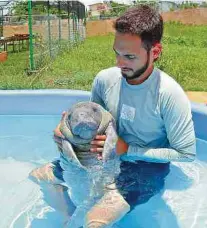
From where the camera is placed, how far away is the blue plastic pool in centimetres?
288

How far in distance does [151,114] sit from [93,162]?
42 cm

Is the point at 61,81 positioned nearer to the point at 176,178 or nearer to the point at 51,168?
the point at 176,178

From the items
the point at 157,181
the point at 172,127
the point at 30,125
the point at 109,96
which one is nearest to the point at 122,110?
the point at 109,96

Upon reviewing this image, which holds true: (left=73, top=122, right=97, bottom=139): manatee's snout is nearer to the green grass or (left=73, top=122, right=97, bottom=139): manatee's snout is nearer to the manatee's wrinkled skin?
the manatee's wrinkled skin

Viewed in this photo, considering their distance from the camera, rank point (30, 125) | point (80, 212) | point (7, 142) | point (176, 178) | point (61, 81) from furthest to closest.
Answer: point (61, 81), point (30, 125), point (7, 142), point (176, 178), point (80, 212)

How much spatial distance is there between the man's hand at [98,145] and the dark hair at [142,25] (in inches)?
20.0

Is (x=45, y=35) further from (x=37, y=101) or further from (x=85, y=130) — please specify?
(x=85, y=130)

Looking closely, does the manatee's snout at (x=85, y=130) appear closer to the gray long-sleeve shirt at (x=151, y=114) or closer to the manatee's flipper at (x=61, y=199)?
the gray long-sleeve shirt at (x=151, y=114)

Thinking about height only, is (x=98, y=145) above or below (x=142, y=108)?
below

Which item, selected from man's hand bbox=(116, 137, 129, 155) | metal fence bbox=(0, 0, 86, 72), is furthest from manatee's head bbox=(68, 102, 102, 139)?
metal fence bbox=(0, 0, 86, 72)

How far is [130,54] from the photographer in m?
2.33

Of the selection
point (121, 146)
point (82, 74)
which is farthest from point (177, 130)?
point (82, 74)

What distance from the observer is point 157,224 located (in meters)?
2.87

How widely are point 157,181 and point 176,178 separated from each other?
75 cm
